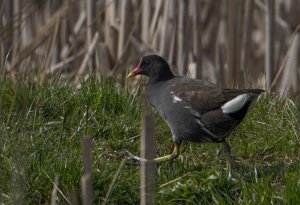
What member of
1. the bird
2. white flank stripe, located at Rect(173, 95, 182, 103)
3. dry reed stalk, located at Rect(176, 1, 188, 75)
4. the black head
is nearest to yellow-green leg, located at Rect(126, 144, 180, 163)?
the bird

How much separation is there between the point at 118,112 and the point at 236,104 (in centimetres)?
98

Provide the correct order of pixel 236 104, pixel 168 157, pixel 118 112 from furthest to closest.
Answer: pixel 118 112, pixel 168 157, pixel 236 104

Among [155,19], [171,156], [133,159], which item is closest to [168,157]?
[171,156]

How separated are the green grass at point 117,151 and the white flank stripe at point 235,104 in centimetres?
29

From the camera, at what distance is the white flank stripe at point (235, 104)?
3.68m

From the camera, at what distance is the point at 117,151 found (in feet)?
13.1

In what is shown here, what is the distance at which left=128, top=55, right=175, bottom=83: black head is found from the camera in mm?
4469

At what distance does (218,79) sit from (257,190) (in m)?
3.60

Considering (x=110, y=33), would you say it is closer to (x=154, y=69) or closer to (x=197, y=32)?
(x=197, y=32)

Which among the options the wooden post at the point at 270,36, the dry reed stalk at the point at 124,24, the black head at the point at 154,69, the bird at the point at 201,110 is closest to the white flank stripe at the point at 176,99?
the bird at the point at 201,110

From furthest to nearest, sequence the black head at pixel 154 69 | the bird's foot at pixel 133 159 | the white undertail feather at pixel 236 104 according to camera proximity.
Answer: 1. the black head at pixel 154 69
2. the bird's foot at pixel 133 159
3. the white undertail feather at pixel 236 104

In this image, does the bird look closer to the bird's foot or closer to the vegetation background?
the bird's foot

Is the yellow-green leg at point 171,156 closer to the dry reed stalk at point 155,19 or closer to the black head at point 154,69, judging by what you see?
the black head at point 154,69

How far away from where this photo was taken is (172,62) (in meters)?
6.50
